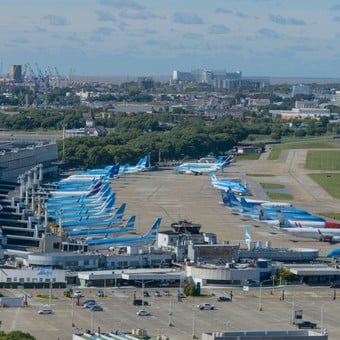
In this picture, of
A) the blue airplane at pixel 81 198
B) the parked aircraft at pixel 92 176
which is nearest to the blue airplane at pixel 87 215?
the blue airplane at pixel 81 198

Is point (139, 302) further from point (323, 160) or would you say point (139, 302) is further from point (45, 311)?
point (323, 160)

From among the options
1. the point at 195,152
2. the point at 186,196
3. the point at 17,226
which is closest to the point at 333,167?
the point at 195,152

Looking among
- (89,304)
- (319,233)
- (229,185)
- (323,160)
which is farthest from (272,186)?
(89,304)

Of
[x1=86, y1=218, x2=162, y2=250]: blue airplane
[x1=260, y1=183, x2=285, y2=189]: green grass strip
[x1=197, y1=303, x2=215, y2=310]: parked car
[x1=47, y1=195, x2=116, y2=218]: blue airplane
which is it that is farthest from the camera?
[x1=260, y1=183, x2=285, y2=189]: green grass strip

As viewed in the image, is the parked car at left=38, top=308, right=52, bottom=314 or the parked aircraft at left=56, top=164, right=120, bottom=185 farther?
the parked aircraft at left=56, top=164, right=120, bottom=185

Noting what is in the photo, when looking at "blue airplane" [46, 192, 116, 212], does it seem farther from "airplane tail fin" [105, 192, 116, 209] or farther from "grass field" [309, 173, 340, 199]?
"grass field" [309, 173, 340, 199]

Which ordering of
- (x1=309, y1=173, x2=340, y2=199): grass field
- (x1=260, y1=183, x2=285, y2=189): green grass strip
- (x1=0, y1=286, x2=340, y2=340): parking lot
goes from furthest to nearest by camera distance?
(x1=260, y1=183, x2=285, y2=189): green grass strip, (x1=309, y1=173, x2=340, y2=199): grass field, (x1=0, y1=286, x2=340, y2=340): parking lot

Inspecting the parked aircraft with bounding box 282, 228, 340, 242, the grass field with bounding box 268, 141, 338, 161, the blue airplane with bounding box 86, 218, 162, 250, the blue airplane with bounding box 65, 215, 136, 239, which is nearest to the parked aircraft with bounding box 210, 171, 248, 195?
the parked aircraft with bounding box 282, 228, 340, 242
